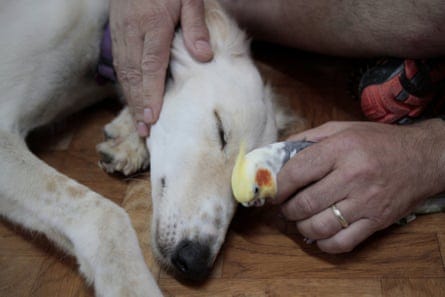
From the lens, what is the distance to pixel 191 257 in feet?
4.09

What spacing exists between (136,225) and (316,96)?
0.88 metres

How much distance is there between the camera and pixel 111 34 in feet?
5.26

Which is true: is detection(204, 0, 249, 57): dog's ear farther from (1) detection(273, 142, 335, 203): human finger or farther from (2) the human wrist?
(2) the human wrist

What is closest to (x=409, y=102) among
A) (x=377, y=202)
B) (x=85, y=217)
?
(x=377, y=202)

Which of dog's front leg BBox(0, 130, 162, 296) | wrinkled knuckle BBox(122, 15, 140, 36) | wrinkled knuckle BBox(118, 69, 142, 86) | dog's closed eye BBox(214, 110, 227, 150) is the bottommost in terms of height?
dog's front leg BBox(0, 130, 162, 296)

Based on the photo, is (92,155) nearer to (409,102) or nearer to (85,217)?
(85,217)

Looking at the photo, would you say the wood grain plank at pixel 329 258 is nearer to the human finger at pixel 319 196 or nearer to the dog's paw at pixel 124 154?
the human finger at pixel 319 196

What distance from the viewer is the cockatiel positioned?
127cm

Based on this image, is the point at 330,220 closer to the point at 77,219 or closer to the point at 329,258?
the point at 329,258

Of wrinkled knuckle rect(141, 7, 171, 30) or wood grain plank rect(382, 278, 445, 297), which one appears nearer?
wood grain plank rect(382, 278, 445, 297)

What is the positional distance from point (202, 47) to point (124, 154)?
406 millimetres

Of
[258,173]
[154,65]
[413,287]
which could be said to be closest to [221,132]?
[258,173]

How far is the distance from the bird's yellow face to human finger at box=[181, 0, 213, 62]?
35 cm

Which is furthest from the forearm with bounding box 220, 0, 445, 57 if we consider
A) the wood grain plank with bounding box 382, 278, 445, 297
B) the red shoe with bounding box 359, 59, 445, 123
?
the wood grain plank with bounding box 382, 278, 445, 297
